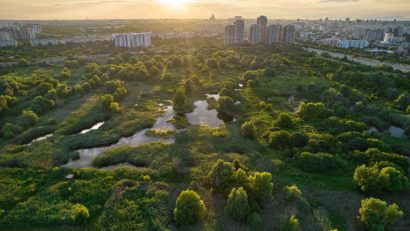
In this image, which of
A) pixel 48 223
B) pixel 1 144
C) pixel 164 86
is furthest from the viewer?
pixel 164 86

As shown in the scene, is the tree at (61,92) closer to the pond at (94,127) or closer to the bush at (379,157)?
the pond at (94,127)

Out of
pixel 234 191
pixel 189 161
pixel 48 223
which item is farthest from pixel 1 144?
pixel 234 191

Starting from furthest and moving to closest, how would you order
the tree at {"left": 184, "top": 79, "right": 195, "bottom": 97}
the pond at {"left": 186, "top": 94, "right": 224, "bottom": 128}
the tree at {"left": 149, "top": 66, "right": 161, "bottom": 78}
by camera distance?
the tree at {"left": 149, "top": 66, "right": 161, "bottom": 78}
the tree at {"left": 184, "top": 79, "right": 195, "bottom": 97}
the pond at {"left": 186, "top": 94, "right": 224, "bottom": 128}

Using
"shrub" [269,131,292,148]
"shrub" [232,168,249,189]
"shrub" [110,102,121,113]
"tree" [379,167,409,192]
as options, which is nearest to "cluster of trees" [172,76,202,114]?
"shrub" [110,102,121,113]

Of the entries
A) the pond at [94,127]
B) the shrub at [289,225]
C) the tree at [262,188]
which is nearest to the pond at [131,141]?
the pond at [94,127]

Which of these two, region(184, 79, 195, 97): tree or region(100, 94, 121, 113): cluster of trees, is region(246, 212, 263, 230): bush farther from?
region(184, 79, 195, 97): tree

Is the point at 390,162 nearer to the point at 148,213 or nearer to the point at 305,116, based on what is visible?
the point at 305,116
